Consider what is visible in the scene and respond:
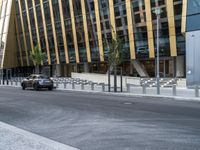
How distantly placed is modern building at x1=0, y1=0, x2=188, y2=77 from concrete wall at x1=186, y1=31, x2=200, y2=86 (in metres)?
3.28

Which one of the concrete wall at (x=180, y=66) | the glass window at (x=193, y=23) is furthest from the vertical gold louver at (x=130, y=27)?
the glass window at (x=193, y=23)

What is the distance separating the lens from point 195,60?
107ft

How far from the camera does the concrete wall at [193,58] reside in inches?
1268

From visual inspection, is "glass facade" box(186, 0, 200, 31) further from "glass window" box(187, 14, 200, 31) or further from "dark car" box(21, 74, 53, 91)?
"dark car" box(21, 74, 53, 91)

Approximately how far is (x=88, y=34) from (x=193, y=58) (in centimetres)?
2308

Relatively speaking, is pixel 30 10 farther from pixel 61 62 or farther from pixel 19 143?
pixel 19 143

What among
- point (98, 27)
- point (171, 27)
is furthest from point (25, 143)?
point (98, 27)

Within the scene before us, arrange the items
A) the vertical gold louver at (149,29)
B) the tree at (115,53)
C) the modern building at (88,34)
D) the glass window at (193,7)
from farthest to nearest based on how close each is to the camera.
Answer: the vertical gold louver at (149,29) < the modern building at (88,34) < the tree at (115,53) < the glass window at (193,7)

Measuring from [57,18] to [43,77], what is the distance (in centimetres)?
2457

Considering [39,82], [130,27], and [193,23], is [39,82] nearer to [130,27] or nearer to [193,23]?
[193,23]

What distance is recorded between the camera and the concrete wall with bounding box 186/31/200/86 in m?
32.2

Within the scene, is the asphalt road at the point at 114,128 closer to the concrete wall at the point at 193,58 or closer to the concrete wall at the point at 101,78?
the concrete wall at the point at 193,58

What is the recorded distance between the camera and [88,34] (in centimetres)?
5341

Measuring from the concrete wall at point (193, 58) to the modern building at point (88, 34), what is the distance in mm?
3282
